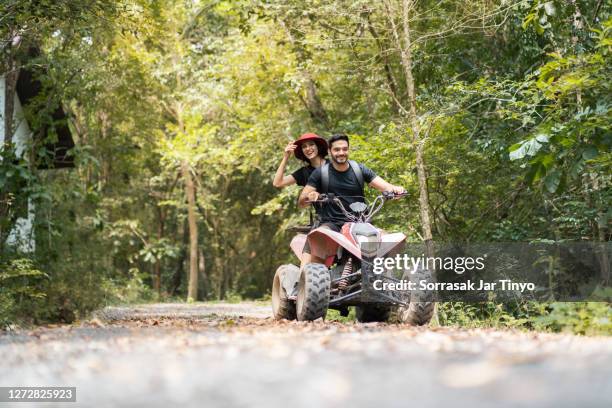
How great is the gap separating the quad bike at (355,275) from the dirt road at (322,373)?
3299mm

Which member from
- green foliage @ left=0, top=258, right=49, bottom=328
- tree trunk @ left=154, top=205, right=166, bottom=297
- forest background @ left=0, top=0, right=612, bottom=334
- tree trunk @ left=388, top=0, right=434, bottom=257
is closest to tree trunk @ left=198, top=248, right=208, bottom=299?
tree trunk @ left=154, top=205, right=166, bottom=297

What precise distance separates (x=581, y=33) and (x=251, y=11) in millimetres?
5759

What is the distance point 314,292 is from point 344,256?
3.18 feet

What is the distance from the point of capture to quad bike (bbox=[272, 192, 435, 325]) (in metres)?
8.48

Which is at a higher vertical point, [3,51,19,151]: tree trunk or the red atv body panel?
[3,51,19,151]: tree trunk

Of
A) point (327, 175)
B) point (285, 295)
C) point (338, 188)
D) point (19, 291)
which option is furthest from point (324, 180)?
point (19, 291)

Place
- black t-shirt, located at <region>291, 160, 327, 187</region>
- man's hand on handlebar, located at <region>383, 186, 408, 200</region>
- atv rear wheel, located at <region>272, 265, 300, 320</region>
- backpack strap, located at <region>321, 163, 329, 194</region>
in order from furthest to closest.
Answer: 1. black t-shirt, located at <region>291, 160, 327, 187</region>
2. atv rear wheel, located at <region>272, 265, 300, 320</region>
3. backpack strap, located at <region>321, 163, 329, 194</region>
4. man's hand on handlebar, located at <region>383, 186, 408, 200</region>

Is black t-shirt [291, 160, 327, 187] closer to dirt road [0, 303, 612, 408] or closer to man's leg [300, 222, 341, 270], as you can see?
man's leg [300, 222, 341, 270]

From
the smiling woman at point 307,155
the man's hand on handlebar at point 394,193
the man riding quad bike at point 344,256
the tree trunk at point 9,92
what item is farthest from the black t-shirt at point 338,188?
the tree trunk at point 9,92

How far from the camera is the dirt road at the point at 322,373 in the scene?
122 inches

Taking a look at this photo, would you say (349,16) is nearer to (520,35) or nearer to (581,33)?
(520,35)

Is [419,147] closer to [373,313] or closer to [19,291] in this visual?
[373,313]

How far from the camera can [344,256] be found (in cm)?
931

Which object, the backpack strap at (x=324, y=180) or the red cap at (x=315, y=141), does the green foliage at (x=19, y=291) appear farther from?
the backpack strap at (x=324, y=180)
